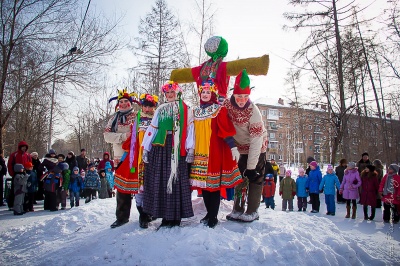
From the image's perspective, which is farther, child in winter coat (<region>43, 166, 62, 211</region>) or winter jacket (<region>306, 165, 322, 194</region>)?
winter jacket (<region>306, 165, 322, 194</region>)

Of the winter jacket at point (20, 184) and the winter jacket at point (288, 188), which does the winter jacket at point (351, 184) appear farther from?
the winter jacket at point (20, 184)

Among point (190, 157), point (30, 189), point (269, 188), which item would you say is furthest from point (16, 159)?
point (269, 188)

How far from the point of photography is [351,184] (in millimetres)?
7883

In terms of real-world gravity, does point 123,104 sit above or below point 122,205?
above

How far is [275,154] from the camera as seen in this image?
168ft

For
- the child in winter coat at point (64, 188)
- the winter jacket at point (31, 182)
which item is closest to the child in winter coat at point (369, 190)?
the child in winter coat at point (64, 188)

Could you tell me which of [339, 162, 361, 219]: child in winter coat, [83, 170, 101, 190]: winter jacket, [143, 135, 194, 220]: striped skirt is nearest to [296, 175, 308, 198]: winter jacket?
[339, 162, 361, 219]: child in winter coat

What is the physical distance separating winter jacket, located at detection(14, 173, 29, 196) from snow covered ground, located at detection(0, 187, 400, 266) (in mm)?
3070

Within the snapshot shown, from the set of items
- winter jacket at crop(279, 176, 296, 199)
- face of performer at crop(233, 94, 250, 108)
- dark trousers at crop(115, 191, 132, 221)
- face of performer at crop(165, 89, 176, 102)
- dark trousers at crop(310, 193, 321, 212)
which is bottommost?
dark trousers at crop(310, 193, 321, 212)

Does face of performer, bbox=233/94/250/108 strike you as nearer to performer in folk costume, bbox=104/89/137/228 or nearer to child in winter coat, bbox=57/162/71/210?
performer in folk costume, bbox=104/89/137/228

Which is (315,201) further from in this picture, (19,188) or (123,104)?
(19,188)

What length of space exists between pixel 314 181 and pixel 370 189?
58.9 inches

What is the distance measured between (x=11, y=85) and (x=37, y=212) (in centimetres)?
495

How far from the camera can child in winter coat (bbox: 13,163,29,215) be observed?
7312mm
